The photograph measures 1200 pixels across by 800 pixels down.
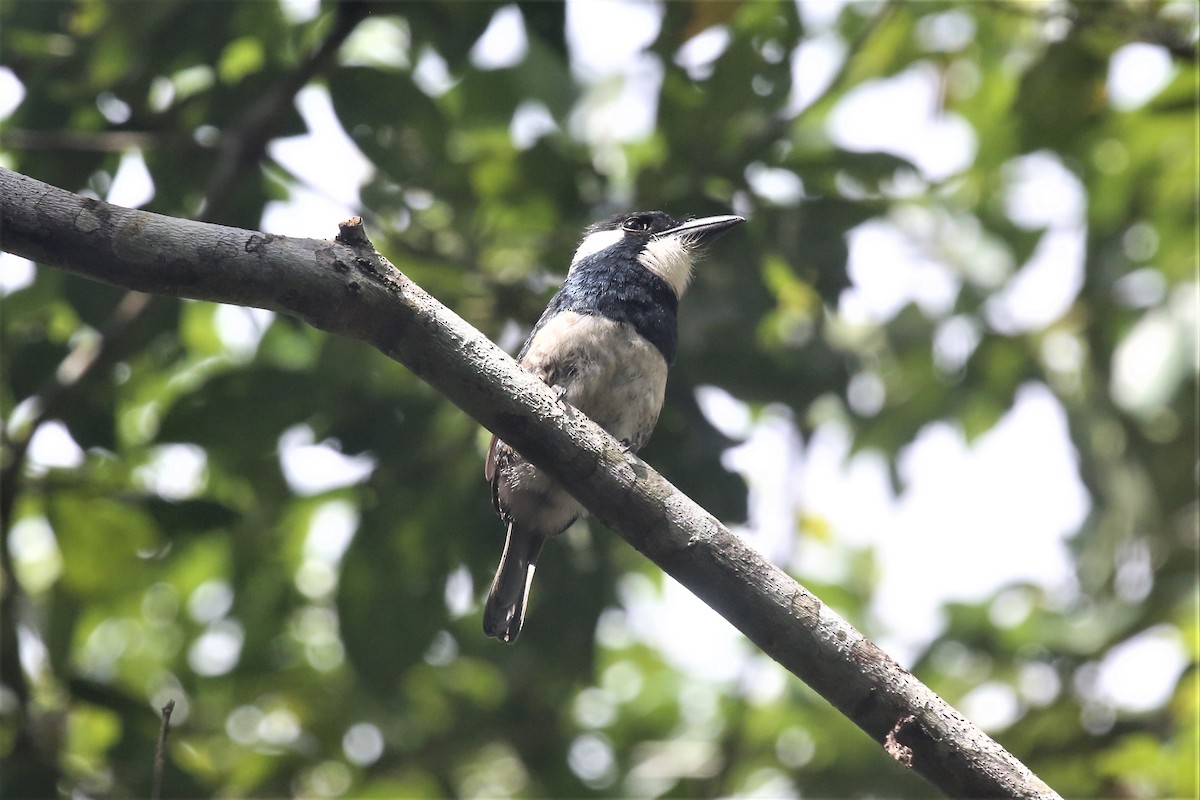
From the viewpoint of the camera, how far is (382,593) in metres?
3.87

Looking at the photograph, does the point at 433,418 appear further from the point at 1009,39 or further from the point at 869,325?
the point at 1009,39

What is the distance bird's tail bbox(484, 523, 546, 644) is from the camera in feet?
11.5

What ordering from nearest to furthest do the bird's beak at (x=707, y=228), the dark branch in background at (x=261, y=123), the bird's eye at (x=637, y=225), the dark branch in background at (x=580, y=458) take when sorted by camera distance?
1. the dark branch in background at (x=580, y=458)
2. the dark branch in background at (x=261, y=123)
3. the bird's beak at (x=707, y=228)
4. the bird's eye at (x=637, y=225)

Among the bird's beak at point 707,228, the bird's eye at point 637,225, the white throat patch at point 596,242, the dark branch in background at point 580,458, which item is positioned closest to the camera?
the dark branch in background at point 580,458

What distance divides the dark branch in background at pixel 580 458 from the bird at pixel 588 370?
0.97 metres

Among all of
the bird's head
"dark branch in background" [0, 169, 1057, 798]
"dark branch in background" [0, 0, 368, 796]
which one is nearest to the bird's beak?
the bird's head

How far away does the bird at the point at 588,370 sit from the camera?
3.45 m

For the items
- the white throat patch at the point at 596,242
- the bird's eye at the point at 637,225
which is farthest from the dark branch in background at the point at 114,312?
the bird's eye at the point at 637,225

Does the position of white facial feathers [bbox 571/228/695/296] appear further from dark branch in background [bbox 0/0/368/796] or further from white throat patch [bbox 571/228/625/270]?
dark branch in background [bbox 0/0/368/796]

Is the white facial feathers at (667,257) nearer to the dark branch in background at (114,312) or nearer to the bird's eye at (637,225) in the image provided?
the bird's eye at (637,225)

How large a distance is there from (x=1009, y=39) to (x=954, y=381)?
138 centimetres

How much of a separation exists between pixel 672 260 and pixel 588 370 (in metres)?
0.66

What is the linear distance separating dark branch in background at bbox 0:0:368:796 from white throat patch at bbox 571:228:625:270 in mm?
1021

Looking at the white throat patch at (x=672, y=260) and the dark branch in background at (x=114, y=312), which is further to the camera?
the white throat patch at (x=672, y=260)
